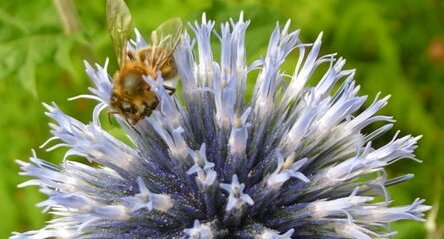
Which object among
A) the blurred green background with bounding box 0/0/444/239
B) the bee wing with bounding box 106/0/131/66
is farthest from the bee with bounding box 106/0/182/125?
the blurred green background with bounding box 0/0/444/239

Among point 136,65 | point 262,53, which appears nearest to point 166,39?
point 136,65

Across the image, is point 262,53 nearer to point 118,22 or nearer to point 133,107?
point 118,22

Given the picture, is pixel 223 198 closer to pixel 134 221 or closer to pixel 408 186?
pixel 134 221

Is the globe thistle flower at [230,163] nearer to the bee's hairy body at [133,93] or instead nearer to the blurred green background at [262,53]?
the bee's hairy body at [133,93]

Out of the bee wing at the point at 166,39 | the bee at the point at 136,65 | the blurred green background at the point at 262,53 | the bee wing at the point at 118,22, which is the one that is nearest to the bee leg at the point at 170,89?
the bee at the point at 136,65

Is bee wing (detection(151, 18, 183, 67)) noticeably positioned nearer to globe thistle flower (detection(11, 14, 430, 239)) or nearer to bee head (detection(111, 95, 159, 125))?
globe thistle flower (detection(11, 14, 430, 239))

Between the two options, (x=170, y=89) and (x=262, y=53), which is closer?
(x=170, y=89)
